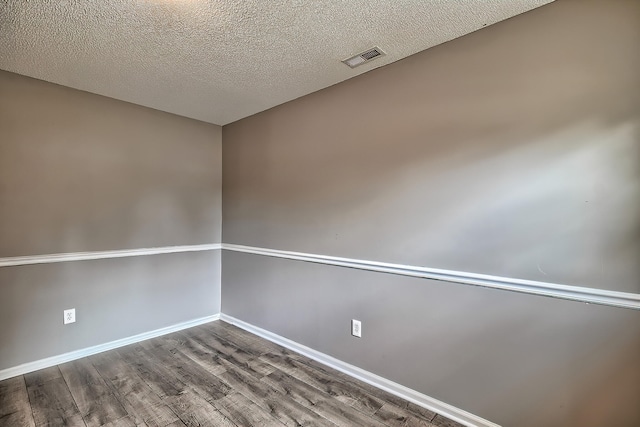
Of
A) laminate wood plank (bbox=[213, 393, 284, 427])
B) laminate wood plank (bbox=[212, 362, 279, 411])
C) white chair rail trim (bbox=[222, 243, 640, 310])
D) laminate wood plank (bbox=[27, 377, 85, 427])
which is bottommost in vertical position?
laminate wood plank (bbox=[213, 393, 284, 427])

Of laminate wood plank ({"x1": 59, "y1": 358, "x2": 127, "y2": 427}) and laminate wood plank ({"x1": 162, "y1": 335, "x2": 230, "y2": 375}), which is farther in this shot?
laminate wood plank ({"x1": 162, "y1": 335, "x2": 230, "y2": 375})

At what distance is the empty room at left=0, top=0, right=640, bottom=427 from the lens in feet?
4.85

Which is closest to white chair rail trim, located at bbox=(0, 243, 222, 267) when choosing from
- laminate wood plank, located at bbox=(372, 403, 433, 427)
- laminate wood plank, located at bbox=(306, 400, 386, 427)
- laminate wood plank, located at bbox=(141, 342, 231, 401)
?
laminate wood plank, located at bbox=(141, 342, 231, 401)

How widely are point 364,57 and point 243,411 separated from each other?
2505 mm

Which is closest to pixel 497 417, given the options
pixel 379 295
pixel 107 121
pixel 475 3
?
pixel 379 295

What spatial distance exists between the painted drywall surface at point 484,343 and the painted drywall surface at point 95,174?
5.30 feet

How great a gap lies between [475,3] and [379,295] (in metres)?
1.86

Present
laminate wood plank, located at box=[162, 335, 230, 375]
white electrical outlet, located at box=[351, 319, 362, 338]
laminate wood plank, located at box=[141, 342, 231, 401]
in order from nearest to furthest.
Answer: laminate wood plank, located at box=[141, 342, 231, 401], white electrical outlet, located at box=[351, 319, 362, 338], laminate wood plank, located at box=[162, 335, 230, 375]

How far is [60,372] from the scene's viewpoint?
94.0 inches

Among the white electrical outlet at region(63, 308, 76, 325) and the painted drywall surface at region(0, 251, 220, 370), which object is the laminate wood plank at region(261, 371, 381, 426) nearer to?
the painted drywall surface at region(0, 251, 220, 370)

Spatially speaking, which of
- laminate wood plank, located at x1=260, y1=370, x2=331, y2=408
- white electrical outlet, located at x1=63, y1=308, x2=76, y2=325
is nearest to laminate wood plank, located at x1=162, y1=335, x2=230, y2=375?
laminate wood plank, located at x1=260, y1=370, x2=331, y2=408

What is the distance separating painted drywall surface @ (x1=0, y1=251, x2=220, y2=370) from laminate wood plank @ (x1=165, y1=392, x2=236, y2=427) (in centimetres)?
122

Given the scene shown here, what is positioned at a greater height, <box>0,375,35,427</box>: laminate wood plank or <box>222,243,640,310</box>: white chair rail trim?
<box>222,243,640,310</box>: white chair rail trim

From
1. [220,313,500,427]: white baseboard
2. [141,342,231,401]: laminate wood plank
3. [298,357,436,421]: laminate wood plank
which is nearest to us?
[220,313,500,427]: white baseboard
